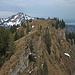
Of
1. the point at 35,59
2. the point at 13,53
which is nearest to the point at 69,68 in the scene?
the point at 35,59

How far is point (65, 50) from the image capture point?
413ft

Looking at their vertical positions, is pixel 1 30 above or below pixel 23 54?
above

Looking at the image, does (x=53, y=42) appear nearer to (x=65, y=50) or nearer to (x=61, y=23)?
(x=65, y=50)

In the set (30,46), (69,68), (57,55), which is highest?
(30,46)

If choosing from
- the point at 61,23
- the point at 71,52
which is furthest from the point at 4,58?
the point at 61,23

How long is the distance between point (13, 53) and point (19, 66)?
5020 millimetres

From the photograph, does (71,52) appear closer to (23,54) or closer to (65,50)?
(65,50)

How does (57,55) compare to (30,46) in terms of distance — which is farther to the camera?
(57,55)

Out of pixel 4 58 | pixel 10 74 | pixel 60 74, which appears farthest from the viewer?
pixel 60 74

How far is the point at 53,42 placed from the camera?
118 metres

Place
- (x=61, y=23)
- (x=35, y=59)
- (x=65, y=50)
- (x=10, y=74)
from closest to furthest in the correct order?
1. (x=10, y=74)
2. (x=35, y=59)
3. (x=65, y=50)
4. (x=61, y=23)

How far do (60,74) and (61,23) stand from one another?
2589 inches

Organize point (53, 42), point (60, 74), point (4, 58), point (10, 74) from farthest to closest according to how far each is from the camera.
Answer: point (53, 42)
point (60, 74)
point (4, 58)
point (10, 74)

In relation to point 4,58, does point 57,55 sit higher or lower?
lower
